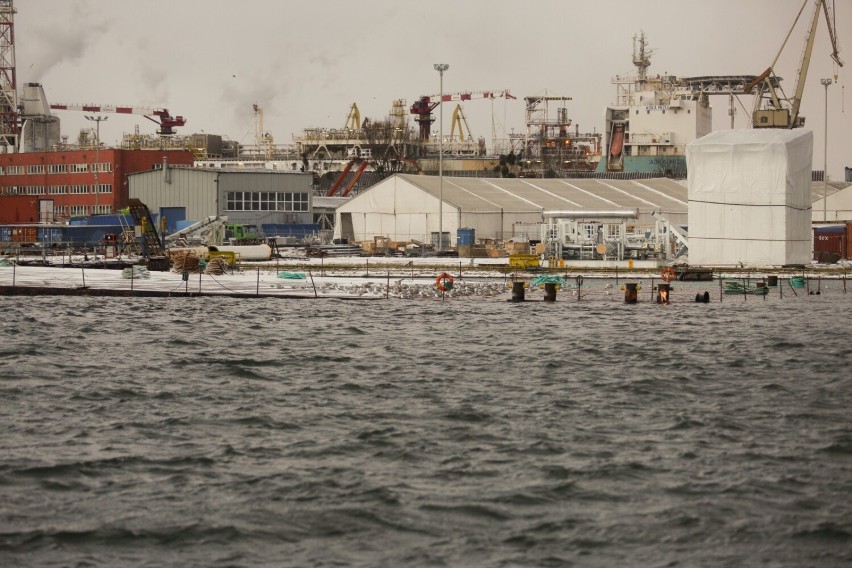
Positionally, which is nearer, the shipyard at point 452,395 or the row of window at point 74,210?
the shipyard at point 452,395

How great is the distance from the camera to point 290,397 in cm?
2956

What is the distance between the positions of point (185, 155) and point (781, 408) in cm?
11817

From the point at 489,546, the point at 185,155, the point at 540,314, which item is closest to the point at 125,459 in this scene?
the point at 489,546

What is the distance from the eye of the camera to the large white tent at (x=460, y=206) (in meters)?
95.5

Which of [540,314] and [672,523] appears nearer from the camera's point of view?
[672,523]

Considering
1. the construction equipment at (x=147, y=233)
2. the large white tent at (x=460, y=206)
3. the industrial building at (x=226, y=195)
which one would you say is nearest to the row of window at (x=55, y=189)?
the industrial building at (x=226, y=195)

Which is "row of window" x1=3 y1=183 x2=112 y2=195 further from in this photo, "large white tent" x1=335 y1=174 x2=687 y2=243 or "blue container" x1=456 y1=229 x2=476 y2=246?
"blue container" x1=456 y1=229 x2=476 y2=246

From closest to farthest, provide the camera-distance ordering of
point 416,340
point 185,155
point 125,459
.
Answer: point 125,459, point 416,340, point 185,155

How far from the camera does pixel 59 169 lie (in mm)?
136500

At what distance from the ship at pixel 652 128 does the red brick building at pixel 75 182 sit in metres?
65.1

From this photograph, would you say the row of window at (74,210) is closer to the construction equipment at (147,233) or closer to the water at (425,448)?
the construction equipment at (147,233)

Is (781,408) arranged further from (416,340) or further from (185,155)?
(185,155)

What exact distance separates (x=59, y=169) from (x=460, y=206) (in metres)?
59.1

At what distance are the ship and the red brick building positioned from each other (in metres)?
65.1
